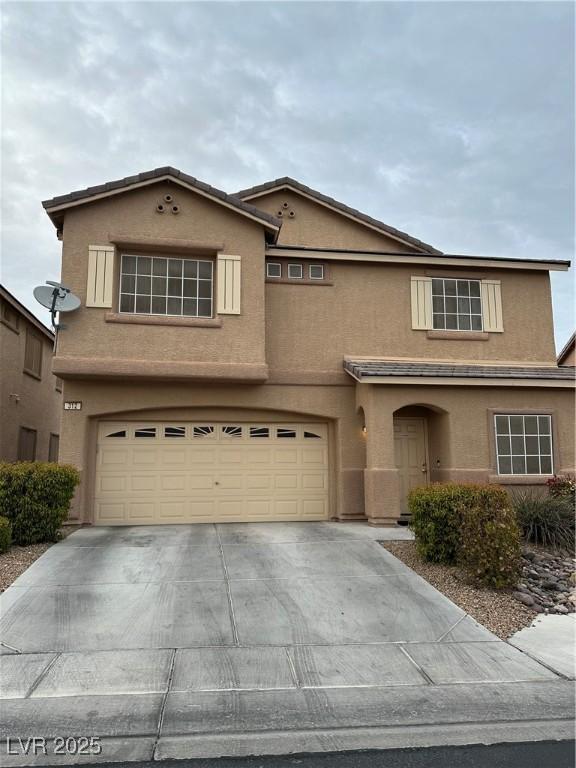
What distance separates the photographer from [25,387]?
1669cm

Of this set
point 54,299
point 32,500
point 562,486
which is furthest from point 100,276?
point 562,486

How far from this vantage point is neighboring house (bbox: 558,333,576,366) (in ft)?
66.6

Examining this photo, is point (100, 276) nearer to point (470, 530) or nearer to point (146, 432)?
point (146, 432)

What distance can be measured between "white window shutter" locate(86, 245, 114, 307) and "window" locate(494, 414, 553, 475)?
27.9 ft

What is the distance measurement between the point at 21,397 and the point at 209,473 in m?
7.41

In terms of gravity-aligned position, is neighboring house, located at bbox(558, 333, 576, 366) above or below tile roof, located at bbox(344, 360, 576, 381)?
above

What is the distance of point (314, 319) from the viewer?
1291 cm

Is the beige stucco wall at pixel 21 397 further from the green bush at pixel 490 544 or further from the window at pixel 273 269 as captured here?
the green bush at pixel 490 544

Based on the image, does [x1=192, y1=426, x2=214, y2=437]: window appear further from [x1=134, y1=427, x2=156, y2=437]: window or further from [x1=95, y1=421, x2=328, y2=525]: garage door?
[x1=134, y1=427, x2=156, y2=437]: window

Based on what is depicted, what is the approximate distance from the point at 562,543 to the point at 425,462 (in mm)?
3684

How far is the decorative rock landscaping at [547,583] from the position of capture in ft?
23.4

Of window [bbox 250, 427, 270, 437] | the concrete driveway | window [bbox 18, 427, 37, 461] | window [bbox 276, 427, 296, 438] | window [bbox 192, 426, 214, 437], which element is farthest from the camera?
window [bbox 18, 427, 37, 461]

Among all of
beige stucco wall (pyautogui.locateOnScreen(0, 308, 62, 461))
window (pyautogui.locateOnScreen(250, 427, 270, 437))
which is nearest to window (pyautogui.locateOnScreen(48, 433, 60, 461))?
beige stucco wall (pyautogui.locateOnScreen(0, 308, 62, 461))

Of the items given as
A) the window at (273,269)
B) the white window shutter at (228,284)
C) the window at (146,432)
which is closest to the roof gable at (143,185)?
the window at (273,269)
